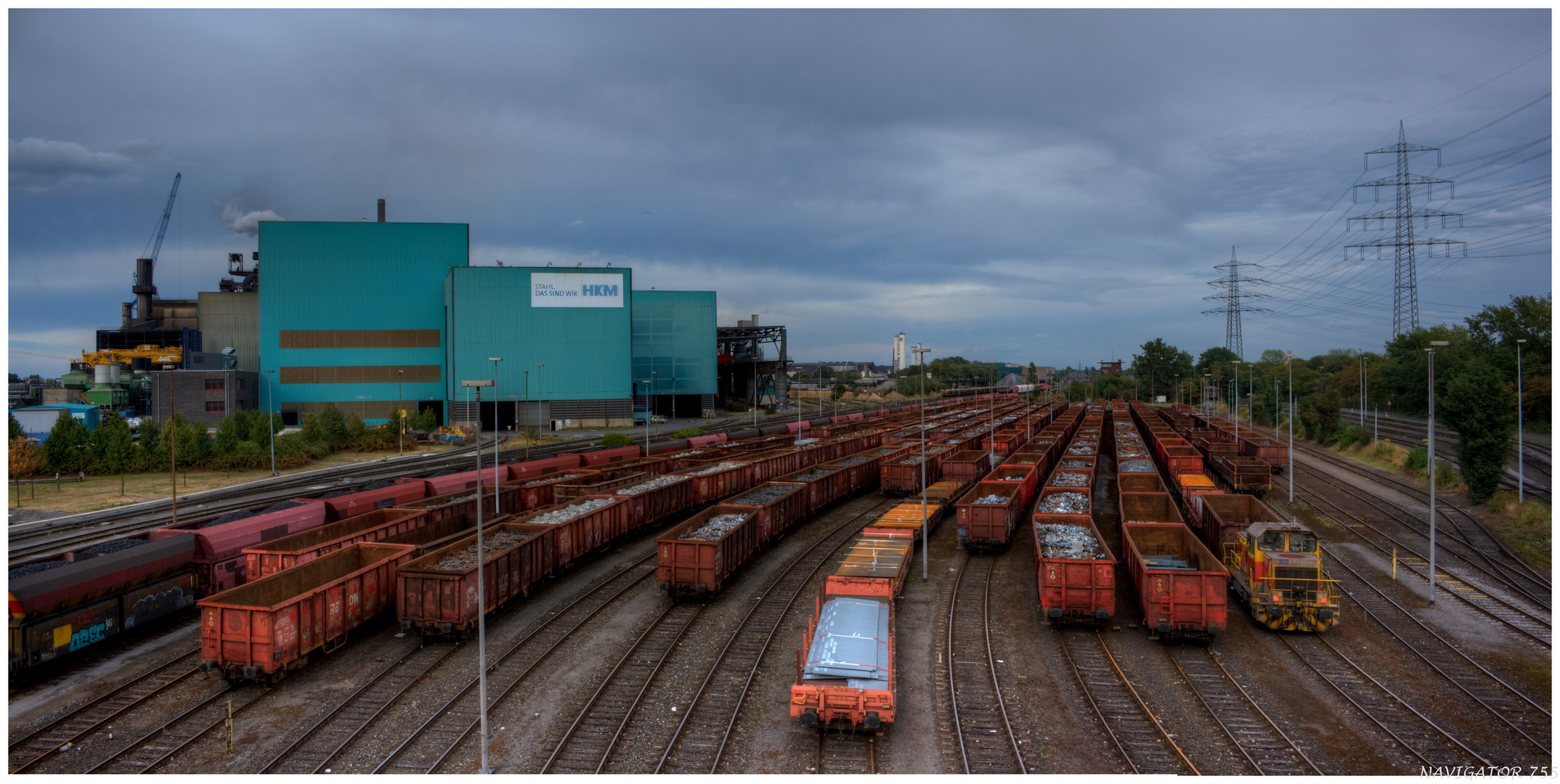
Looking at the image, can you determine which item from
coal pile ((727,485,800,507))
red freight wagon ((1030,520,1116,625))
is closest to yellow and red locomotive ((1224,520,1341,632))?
red freight wagon ((1030,520,1116,625))

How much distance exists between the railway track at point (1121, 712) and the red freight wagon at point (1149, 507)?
38.6ft

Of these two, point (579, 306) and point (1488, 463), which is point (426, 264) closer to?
point (579, 306)

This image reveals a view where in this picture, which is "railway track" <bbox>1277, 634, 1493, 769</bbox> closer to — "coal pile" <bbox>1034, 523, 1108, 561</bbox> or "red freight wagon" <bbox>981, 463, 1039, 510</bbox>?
"coal pile" <bbox>1034, 523, 1108, 561</bbox>

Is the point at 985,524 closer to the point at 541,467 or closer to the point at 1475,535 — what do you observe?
the point at 1475,535

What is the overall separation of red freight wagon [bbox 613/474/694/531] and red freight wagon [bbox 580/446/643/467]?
8.81m

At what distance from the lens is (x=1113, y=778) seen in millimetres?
13039

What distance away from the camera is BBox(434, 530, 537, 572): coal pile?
21.2m

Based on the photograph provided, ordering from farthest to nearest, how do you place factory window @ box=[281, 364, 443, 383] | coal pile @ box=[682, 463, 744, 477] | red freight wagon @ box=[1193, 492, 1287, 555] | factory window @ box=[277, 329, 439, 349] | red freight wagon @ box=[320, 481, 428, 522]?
factory window @ box=[281, 364, 443, 383] < factory window @ box=[277, 329, 439, 349] < coal pile @ box=[682, 463, 744, 477] < red freight wagon @ box=[320, 481, 428, 522] < red freight wagon @ box=[1193, 492, 1287, 555]

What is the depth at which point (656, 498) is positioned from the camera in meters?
33.8

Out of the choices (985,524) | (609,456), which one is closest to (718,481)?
(609,456)

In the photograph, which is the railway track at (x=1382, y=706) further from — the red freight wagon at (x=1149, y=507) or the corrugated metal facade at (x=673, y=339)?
the corrugated metal facade at (x=673, y=339)

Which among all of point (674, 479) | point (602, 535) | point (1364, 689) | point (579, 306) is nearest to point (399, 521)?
point (602, 535)

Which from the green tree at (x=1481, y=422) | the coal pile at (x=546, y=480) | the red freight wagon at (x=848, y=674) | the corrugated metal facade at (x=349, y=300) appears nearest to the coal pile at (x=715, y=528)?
the red freight wagon at (x=848, y=674)

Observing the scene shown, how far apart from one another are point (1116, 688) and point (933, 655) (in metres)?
4.47
